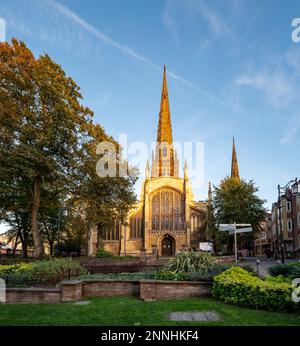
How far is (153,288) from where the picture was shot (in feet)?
36.8

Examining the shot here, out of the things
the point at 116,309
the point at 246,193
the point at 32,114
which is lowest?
the point at 116,309

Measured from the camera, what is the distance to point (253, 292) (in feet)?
30.7

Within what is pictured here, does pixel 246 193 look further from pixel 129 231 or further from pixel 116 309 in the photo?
pixel 116 309

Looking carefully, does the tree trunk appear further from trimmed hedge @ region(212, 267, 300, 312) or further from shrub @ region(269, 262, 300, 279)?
shrub @ region(269, 262, 300, 279)

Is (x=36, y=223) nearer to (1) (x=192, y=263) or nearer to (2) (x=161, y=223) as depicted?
(1) (x=192, y=263)

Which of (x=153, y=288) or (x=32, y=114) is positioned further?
(x=32, y=114)

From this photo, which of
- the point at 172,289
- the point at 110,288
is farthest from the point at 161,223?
the point at 172,289

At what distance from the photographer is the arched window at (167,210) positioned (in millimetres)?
56412

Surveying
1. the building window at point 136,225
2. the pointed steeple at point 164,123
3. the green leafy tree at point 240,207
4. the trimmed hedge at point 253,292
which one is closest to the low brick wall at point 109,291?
the trimmed hedge at point 253,292
